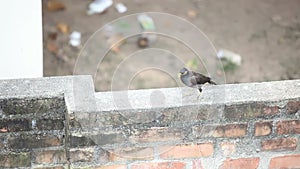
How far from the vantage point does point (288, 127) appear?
93.4 inches

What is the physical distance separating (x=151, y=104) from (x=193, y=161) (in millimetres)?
331

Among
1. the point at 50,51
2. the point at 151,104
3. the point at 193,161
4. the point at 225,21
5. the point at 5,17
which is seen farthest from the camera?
the point at 225,21

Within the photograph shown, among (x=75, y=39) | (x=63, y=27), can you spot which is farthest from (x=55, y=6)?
(x=75, y=39)

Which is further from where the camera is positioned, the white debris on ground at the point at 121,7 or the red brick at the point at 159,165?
the white debris on ground at the point at 121,7

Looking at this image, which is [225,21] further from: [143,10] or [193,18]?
[143,10]

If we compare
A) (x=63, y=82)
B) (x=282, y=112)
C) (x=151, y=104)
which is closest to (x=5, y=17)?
(x=63, y=82)

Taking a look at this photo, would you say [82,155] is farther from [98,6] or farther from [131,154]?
[98,6]

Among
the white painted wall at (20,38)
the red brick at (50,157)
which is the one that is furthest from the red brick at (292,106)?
the white painted wall at (20,38)

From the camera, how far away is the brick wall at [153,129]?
7.23ft

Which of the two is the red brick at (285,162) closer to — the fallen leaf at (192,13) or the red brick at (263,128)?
the red brick at (263,128)

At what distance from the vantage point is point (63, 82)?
228 centimetres

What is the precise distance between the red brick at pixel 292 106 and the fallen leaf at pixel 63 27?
2.65 metres

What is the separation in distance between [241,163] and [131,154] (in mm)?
453

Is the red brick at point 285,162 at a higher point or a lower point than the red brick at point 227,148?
lower
